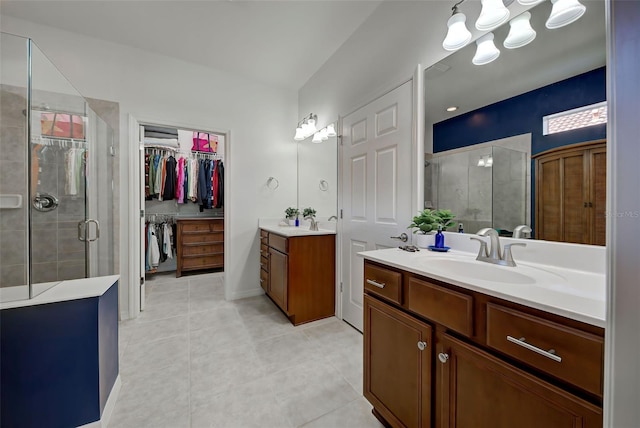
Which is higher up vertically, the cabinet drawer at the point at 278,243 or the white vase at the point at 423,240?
the white vase at the point at 423,240

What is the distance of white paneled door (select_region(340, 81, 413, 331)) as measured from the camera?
177cm

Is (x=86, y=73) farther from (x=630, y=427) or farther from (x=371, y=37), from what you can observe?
(x=630, y=427)

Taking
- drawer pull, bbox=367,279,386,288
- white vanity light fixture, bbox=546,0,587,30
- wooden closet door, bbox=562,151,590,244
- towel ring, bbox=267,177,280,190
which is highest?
white vanity light fixture, bbox=546,0,587,30

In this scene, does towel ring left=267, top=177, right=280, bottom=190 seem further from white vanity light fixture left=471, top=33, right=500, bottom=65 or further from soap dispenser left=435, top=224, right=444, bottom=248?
white vanity light fixture left=471, top=33, right=500, bottom=65

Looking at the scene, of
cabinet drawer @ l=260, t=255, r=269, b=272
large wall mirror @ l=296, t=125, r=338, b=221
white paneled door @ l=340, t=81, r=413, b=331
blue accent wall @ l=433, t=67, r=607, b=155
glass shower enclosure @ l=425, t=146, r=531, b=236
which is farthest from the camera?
cabinet drawer @ l=260, t=255, r=269, b=272

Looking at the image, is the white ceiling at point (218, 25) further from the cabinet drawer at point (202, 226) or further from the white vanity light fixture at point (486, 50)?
the cabinet drawer at point (202, 226)

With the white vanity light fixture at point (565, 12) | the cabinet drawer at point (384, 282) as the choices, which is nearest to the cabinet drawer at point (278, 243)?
the cabinet drawer at point (384, 282)

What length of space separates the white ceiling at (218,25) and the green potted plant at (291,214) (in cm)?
172

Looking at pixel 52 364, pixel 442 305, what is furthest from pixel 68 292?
pixel 442 305

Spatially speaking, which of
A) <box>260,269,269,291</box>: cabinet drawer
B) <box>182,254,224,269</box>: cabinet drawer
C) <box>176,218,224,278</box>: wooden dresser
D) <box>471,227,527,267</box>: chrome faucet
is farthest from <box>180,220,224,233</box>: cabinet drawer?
<box>471,227,527,267</box>: chrome faucet

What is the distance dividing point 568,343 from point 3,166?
2791mm

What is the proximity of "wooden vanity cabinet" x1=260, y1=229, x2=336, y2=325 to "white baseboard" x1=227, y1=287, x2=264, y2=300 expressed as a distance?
0.61 m

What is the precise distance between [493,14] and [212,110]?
8.96 ft

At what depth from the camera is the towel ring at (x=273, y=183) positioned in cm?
321
